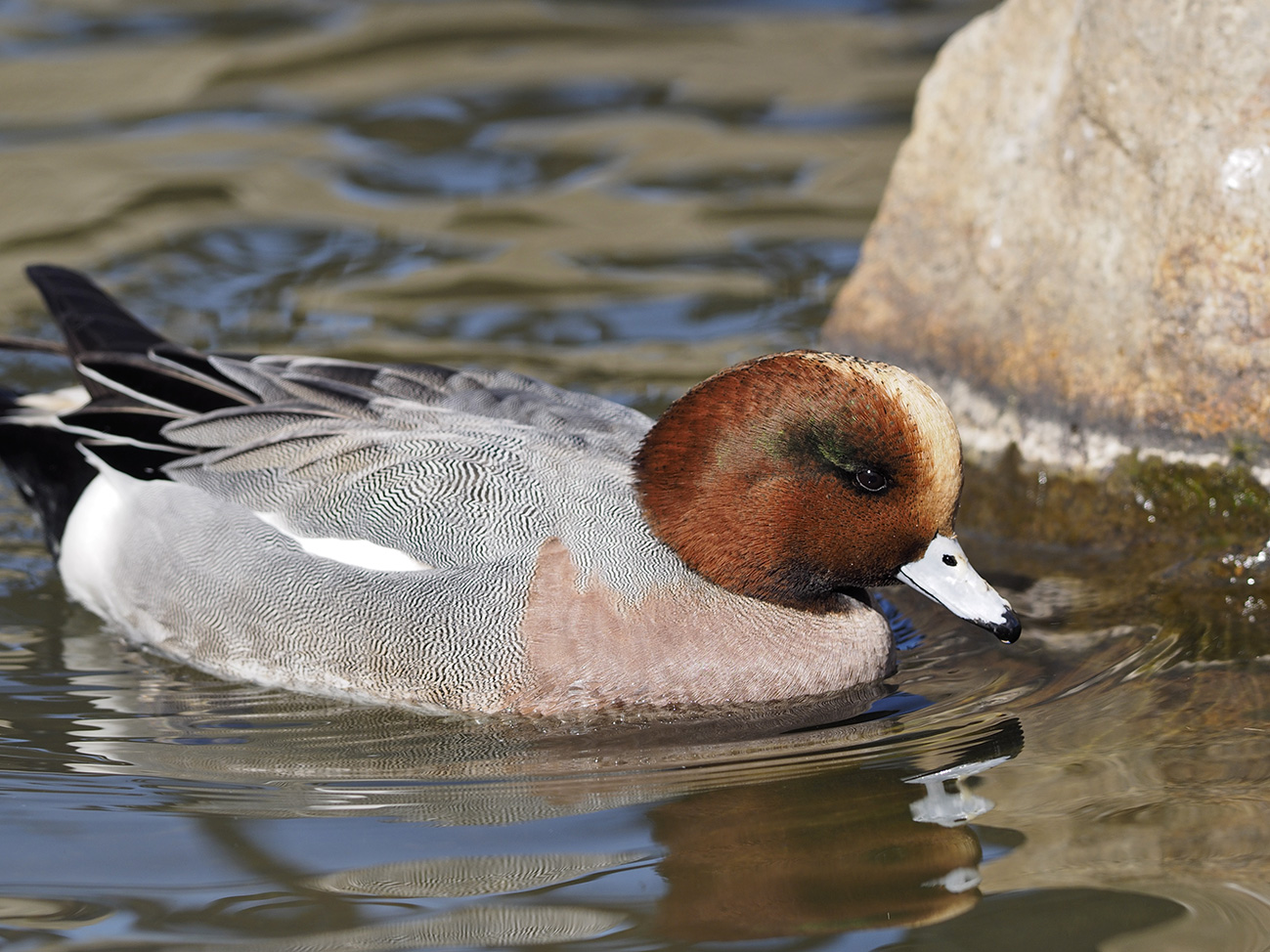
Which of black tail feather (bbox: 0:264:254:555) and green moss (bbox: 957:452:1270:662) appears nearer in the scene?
green moss (bbox: 957:452:1270:662)

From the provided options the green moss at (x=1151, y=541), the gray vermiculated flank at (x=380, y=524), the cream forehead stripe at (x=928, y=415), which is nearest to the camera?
the cream forehead stripe at (x=928, y=415)

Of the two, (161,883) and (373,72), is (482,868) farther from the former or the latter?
(373,72)

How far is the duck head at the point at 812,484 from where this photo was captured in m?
4.02

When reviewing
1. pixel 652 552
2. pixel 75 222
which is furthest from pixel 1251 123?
pixel 75 222

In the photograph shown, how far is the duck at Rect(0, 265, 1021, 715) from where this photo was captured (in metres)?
4.12

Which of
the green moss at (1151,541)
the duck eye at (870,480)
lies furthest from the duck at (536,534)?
the green moss at (1151,541)

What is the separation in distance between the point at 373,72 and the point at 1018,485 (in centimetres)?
556

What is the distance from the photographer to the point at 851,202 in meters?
8.16

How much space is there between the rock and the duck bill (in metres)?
1.22

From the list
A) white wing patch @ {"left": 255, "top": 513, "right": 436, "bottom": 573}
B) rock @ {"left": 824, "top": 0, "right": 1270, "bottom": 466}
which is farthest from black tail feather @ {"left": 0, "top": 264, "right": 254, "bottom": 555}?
rock @ {"left": 824, "top": 0, "right": 1270, "bottom": 466}

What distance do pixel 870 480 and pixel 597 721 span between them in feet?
3.03

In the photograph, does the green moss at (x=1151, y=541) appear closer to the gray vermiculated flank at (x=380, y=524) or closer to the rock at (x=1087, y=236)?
the rock at (x=1087, y=236)

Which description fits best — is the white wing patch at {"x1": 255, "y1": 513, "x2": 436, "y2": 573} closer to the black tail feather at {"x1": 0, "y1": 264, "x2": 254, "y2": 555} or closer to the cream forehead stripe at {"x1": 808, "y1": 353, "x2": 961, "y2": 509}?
the black tail feather at {"x1": 0, "y1": 264, "x2": 254, "y2": 555}

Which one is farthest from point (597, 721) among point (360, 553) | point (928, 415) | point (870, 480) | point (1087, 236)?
point (1087, 236)
